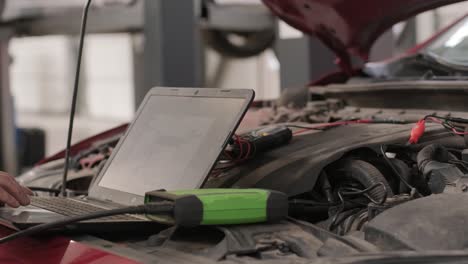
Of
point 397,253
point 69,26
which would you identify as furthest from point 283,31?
point 397,253

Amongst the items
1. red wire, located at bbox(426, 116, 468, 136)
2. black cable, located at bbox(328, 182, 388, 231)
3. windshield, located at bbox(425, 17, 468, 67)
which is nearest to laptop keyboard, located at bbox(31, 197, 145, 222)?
black cable, located at bbox(328, 182, 388, 231)

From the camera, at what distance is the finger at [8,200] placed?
134 cm

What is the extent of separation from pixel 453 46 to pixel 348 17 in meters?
0.37

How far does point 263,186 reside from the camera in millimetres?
1450

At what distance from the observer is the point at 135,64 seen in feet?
17.3

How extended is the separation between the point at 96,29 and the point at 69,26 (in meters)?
0.20

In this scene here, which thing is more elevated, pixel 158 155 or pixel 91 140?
pixel 158 155

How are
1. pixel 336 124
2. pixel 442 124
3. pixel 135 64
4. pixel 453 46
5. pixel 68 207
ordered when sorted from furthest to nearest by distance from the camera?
pixel 135 64
pixel 453 46
pixel 336 124
pixel 442 124
pixel 68 207

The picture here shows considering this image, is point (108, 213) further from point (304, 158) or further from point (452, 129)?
point (452, 129)

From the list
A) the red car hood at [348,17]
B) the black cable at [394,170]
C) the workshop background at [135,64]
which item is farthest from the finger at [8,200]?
the workshop background at [135,64]

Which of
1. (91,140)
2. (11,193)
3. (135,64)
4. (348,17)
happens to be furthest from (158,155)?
(135,64)

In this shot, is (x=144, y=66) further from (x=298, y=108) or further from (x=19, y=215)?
(x=19, y=215)

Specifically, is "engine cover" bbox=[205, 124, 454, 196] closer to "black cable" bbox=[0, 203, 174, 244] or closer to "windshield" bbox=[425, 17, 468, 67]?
"black cable" bbox=[0, 203, 174, 244]

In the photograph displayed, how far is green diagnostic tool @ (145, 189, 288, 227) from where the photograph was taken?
1163 mm
